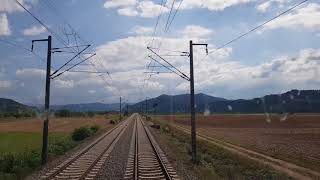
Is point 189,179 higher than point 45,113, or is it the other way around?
point 45,113

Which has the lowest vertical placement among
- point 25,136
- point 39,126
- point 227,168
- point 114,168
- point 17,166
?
point 227,168

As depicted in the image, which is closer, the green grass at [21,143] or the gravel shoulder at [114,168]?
the gravel shoulder at [114,168]

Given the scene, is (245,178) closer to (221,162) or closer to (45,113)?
(221,162)

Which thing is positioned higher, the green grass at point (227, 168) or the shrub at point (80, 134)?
the shrub at point (80, 134)

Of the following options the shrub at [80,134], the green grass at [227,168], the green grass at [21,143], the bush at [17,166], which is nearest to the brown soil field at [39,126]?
the shrub at [80,134]

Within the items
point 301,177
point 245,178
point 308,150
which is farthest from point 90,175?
point 308,150

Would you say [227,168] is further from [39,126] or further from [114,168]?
[39,126]

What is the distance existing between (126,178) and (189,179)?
283 centimetres

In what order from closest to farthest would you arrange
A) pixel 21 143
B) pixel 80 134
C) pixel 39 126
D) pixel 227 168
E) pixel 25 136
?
1. pixel 227 168
2. pixel 21 143
3. pixel 80 134
4. pixel 25 136
5. pixel 39 126

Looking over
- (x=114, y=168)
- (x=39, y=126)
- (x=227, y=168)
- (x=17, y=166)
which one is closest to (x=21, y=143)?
(x=17, y=166)

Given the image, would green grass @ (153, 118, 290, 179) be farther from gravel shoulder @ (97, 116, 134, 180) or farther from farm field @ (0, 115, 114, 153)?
farm field @ (0, 115, 114, 153)

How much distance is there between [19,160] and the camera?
27.5 m

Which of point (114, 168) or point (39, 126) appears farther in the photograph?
point (39, 126)

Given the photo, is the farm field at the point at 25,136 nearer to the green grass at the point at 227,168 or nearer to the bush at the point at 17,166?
the bush at the point at 17,166
